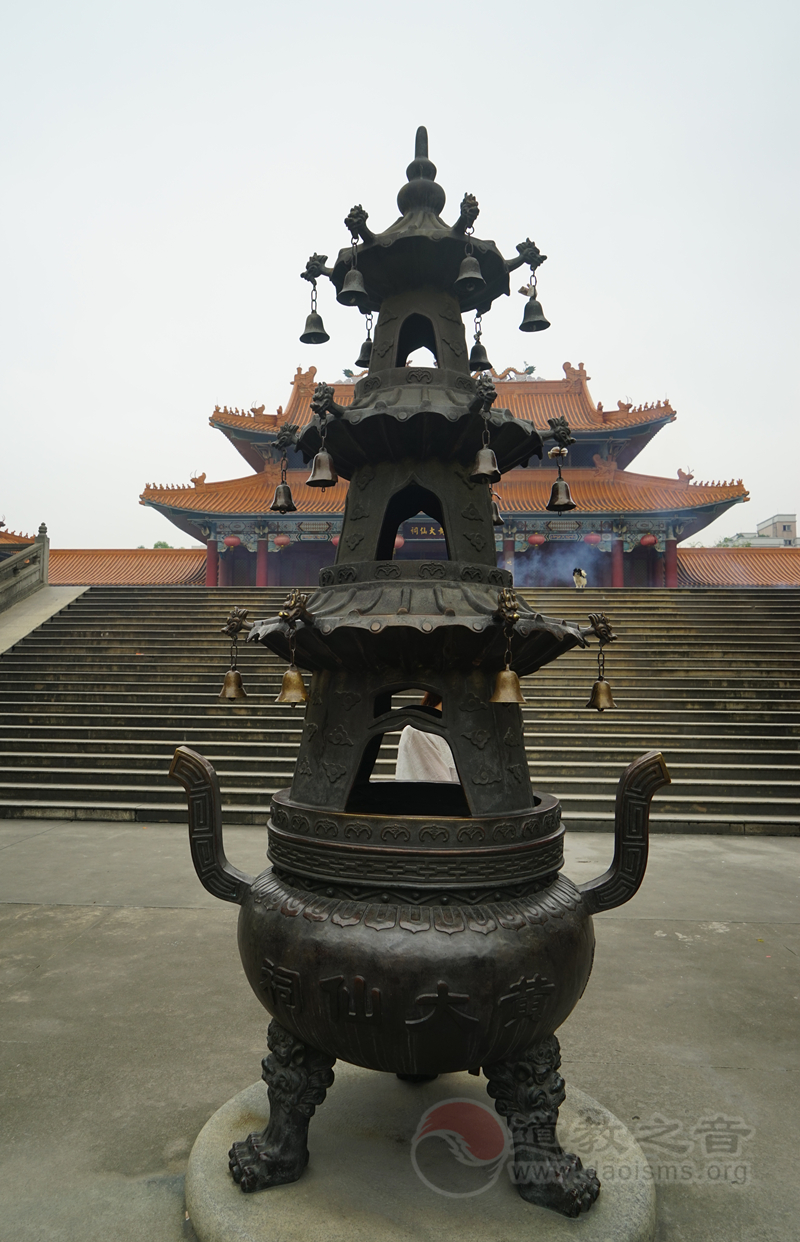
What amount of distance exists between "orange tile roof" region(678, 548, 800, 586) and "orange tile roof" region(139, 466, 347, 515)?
10.4m

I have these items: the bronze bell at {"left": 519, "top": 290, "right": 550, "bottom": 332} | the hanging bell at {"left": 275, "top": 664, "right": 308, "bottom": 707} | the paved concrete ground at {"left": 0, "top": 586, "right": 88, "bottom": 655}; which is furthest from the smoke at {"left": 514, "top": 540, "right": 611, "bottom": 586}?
the hanging bell at {"left": 275, "top": 664, "right": 308, "bottom": 707}

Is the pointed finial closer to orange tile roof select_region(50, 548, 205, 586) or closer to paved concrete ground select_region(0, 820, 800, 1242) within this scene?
paved concrete ground select_region(0, 820, 800, 1242)

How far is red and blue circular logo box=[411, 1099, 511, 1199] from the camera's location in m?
2.51

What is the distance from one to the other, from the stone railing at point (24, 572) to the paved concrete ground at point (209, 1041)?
996 cm

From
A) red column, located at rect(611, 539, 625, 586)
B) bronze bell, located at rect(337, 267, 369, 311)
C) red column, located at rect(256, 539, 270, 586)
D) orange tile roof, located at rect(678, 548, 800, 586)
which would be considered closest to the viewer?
bronze bell, located at rect(337, 267, 369, 311)

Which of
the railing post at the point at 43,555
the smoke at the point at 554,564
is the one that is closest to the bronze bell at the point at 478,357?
the railing post at the point at 43,555

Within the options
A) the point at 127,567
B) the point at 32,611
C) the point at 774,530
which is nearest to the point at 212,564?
the point at 127,567

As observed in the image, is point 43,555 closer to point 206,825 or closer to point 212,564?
point 212,564

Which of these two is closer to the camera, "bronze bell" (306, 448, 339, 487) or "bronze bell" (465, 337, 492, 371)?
"bronze bell" (306, 448, 339, 487)

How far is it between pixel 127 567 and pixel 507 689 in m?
22.6

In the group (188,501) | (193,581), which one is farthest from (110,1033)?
(193,581)

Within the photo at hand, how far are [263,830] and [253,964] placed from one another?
5512 mm

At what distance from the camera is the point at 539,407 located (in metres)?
22.9

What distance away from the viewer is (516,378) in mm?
25000
